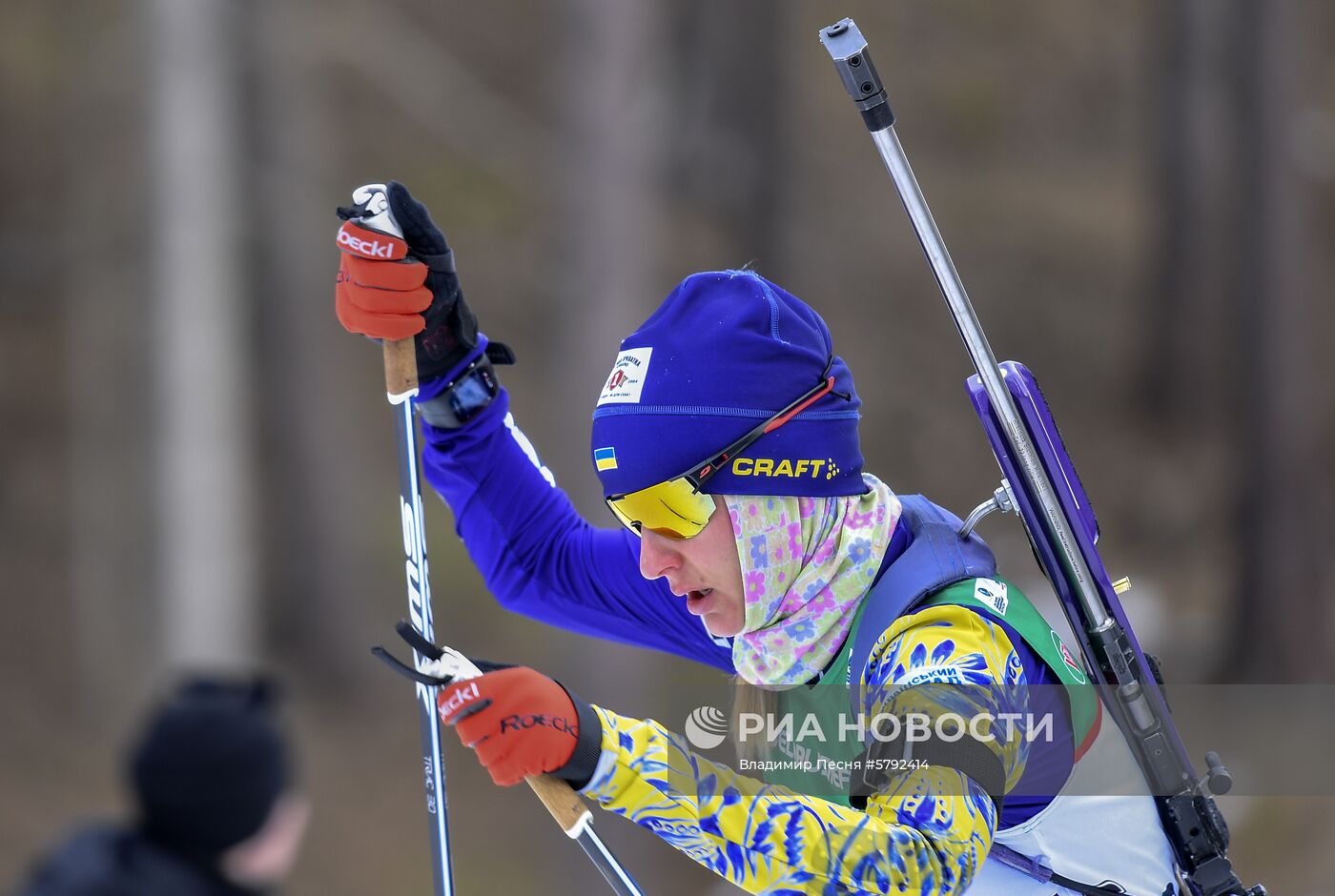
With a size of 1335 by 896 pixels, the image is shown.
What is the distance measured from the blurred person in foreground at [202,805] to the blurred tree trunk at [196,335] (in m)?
8.29

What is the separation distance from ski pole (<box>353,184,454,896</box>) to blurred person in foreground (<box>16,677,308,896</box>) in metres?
0.45

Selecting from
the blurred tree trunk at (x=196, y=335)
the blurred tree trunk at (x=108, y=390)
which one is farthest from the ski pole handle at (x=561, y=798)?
the blurred tree trunk at (x=108, y=390)

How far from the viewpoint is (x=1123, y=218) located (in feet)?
47.5

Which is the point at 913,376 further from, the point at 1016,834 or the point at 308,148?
the point at 1016,834

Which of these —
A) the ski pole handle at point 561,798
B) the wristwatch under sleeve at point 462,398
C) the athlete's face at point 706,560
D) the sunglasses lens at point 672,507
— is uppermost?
the wristwatch under sleeve at point 462,398

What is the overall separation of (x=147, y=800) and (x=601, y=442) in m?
0.83

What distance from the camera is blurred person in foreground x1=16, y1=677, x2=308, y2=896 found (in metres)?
1.87

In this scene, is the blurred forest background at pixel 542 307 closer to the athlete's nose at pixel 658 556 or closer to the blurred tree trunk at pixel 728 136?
the blurred tree trunk at pixel 728 136

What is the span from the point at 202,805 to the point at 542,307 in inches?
424

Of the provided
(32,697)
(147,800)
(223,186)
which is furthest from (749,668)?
(32,697)

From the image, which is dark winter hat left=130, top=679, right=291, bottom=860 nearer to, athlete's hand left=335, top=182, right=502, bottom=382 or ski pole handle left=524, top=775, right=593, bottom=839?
ski pole handle left=524, top=775, right=593, bottom=839

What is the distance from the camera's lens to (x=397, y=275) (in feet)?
8.30

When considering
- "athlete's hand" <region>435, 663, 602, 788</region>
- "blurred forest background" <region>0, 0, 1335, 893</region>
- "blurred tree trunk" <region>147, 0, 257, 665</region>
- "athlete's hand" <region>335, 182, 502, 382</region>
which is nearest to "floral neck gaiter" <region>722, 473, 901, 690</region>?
"athlete's hand" <region>435, 663, 602, 788</region>

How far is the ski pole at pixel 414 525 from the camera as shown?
2551mm
